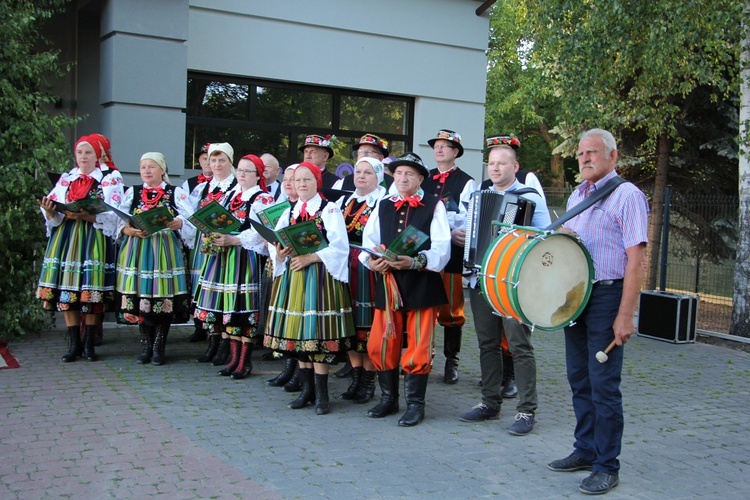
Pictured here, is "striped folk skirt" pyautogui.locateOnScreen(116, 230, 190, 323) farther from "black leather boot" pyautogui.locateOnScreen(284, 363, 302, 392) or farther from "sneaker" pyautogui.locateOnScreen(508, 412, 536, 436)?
"sneaker" pyautogui.locateOnScreen(508, 412, 536, 436)

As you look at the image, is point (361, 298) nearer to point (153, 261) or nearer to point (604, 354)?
point (153, 261)

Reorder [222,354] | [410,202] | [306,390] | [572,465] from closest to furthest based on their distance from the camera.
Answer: [572,465], [410,202], [306,390], [222,354]

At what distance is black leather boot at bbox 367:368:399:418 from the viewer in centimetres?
621

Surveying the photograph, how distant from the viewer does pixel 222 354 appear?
790 centimetres

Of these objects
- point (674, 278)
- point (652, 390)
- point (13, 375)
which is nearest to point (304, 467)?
point (13, 375)

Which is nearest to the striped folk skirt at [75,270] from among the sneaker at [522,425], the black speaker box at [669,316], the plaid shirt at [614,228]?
the sneaker at [522,425]

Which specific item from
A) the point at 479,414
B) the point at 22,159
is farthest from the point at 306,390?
the point at 22,159

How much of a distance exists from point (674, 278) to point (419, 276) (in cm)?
988

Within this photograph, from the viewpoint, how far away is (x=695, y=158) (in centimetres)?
1577

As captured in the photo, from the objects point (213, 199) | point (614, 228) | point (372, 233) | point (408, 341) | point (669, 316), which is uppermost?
point (213, 199)

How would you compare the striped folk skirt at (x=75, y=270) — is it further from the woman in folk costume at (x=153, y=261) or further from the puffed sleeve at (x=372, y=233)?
the puffed sleeve at (x=372, y=233)

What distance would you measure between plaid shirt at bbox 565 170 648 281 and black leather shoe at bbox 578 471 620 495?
1209 mm

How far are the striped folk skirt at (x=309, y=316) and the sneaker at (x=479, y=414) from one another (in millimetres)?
1140

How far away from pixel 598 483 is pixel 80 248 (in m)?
5.33
